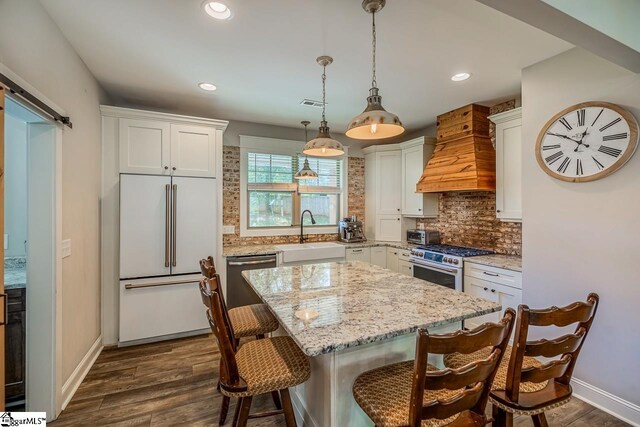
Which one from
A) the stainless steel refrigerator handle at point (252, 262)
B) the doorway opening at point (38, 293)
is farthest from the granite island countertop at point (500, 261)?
the doorway opening at point (38, 293)

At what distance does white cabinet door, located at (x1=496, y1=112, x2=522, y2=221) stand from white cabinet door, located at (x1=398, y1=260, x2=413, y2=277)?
1.31m

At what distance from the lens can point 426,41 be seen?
2256 mm

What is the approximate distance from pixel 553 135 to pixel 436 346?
2.36 m

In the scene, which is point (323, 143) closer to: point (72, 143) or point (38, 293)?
point (72, 143)

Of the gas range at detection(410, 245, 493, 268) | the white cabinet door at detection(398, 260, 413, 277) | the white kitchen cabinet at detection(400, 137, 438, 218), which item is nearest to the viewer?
the gas range at detection(410, 245, 493, 268)

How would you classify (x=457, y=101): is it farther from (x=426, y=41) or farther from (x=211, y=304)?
(x=211, y=304)

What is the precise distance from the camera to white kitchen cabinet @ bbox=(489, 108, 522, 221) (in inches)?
123

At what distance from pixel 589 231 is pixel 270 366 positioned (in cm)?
250

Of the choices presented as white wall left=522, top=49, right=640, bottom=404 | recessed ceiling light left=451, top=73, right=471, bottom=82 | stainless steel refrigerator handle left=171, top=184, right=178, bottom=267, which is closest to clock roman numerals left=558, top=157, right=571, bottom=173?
white wall left=522, top=49, right=640, bottom=404

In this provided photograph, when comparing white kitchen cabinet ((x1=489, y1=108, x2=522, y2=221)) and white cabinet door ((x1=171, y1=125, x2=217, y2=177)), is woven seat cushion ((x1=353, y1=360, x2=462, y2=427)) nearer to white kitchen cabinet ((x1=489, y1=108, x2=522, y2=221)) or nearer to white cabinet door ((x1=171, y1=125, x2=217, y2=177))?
white kitchen cabinet ((x1=489, y1=108, x2=522, y2=221))

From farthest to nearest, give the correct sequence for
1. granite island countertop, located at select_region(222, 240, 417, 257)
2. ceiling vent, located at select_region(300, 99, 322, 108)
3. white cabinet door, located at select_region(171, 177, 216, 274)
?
granite island countertop, located at select_region(222, 240, 417, 257) → ceiling vent, located at select_region(300, 99, 322, 108) → white cabinet door, located at select_region(171, 177, 216, 274)

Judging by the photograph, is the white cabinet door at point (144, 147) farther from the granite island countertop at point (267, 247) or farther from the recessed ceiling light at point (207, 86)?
the granite island countertop at point (267, 247)

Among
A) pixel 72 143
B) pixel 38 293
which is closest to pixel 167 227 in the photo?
pixel 72 143

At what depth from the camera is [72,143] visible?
2.40 m
